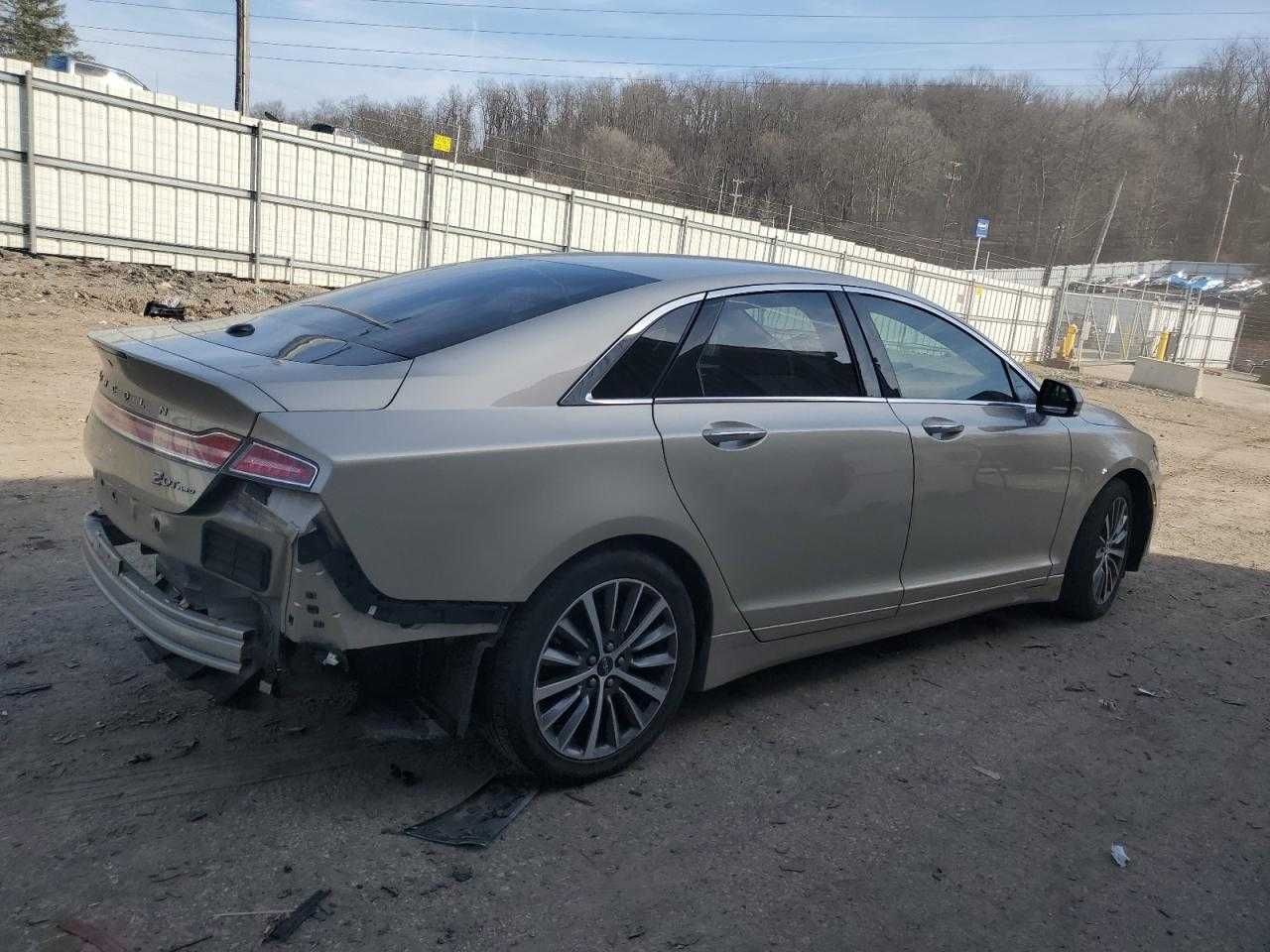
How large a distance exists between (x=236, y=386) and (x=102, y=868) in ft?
4.08

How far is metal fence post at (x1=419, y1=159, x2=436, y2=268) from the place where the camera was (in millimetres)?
18469

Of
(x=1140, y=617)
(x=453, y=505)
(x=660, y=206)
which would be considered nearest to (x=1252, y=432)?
(x=660, y=206)

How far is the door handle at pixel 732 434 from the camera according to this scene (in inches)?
135

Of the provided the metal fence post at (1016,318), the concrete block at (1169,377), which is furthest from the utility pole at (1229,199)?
the concrete block at (1169,377)

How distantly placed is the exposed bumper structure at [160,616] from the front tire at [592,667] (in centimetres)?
70

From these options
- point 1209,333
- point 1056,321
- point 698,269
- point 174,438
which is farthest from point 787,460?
point 1209,333

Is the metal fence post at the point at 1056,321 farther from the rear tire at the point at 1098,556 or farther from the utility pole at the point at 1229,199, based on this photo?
the utility pole at the point at 1229,199

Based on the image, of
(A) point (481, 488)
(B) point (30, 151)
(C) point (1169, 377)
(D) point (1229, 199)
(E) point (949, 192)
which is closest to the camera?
(A) point (481, 488)

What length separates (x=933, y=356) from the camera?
4445 mm

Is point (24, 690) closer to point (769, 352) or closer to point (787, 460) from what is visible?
point (787, 460)

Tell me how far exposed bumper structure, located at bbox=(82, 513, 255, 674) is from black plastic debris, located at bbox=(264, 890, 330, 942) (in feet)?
1.98

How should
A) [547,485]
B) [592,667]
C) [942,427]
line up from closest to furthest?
[547,485], [592,667], [942,427]

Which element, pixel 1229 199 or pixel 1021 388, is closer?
pixel 1021 388

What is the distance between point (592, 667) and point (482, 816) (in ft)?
1.74
